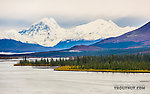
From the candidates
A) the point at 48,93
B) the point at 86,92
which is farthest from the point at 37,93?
the point at 86,92

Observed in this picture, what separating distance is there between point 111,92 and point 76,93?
1374cm

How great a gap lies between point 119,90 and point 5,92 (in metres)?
46.2

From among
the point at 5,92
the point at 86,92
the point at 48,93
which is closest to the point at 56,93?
the point at 48,93

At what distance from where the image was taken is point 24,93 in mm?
111438

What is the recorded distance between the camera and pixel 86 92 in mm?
112750

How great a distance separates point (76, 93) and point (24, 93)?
20.4 meters

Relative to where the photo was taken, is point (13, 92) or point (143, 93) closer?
point (143, 93)

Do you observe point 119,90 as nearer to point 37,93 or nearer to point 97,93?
point 97,93

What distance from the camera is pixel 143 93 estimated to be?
106500mm

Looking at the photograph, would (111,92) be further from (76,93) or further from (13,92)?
(13,92)

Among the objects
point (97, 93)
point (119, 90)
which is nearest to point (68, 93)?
point (97, 93)

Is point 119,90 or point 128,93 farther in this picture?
point 119,90

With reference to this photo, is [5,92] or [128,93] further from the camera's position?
[5,92]

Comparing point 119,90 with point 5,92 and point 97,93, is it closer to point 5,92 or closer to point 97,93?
point 97,93
